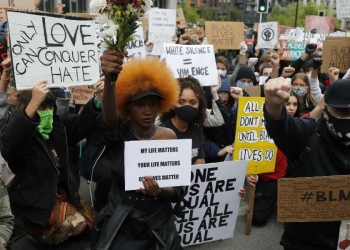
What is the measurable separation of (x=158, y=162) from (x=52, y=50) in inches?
51.6

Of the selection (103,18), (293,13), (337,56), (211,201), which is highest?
(293,13)

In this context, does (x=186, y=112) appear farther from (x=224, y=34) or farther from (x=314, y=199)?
(x=224, y=34)

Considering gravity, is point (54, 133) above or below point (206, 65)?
below

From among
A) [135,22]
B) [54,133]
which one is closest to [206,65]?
[54,133]

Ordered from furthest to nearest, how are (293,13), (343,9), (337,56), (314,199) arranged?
(293,13)
(343,9)
(337,56)
(314,199)

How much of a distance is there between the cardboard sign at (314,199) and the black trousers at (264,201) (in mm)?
2121

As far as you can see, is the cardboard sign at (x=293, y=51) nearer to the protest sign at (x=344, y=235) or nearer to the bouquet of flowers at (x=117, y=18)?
the protest sign at (x=344, y=235)

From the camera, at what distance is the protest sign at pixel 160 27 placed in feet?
26.8

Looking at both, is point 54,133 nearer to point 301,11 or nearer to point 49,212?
point 49,212

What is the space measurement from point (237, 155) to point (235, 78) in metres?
2.53

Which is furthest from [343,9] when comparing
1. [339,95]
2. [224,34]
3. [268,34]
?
[339,95]

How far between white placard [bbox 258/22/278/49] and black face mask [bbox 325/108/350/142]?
8051mm

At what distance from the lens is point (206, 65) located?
200 inches

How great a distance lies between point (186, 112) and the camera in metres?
3.76
